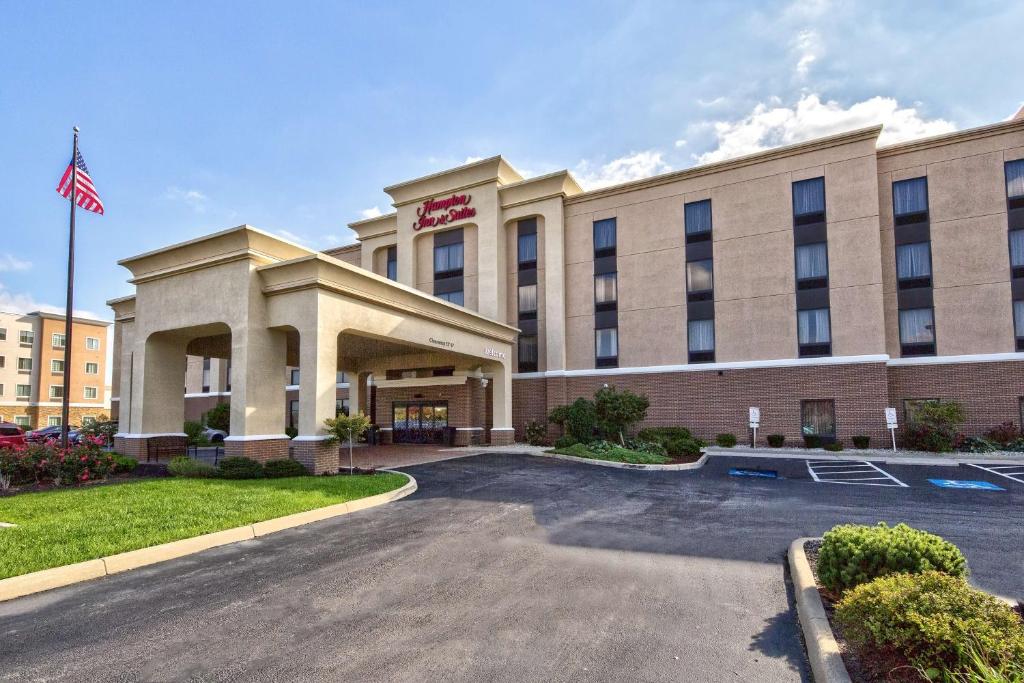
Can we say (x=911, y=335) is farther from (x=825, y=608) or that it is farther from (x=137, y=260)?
(x=137, y=260)

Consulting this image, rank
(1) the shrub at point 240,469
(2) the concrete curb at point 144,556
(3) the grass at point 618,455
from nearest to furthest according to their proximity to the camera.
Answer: (2) the concrete curb at point 144,556 → (1) the shrub at point 240,469 → (3) the grass at point 618,455

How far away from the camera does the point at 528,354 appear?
31.6 m

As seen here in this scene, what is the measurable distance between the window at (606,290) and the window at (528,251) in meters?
3.93

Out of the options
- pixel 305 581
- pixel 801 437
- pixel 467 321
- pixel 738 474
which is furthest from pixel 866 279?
pixel 305 581

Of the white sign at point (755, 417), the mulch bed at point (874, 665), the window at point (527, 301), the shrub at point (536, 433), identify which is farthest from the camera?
the window at point (527, 301)

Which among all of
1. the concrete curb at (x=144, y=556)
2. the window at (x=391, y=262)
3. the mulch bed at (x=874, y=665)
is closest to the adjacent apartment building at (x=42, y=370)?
the window at (x=391, y=262)

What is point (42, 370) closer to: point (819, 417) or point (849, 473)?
point (819, 417)

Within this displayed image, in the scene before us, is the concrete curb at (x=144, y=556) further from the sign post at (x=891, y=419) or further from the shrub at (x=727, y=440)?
the sign post at (x=891, y=419)

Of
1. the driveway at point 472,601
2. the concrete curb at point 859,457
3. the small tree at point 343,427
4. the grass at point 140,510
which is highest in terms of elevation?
the small tree at point 343,427

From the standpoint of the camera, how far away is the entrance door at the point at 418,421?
30469mm

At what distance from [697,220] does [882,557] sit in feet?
82.7

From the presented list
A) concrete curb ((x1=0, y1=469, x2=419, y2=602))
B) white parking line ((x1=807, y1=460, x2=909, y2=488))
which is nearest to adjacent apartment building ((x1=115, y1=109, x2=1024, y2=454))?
white parking line ((x1=807, y1=460, x2=909, y2=488))

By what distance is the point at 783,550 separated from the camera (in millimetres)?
8234

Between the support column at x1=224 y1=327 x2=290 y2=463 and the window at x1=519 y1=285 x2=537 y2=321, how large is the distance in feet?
54.5
